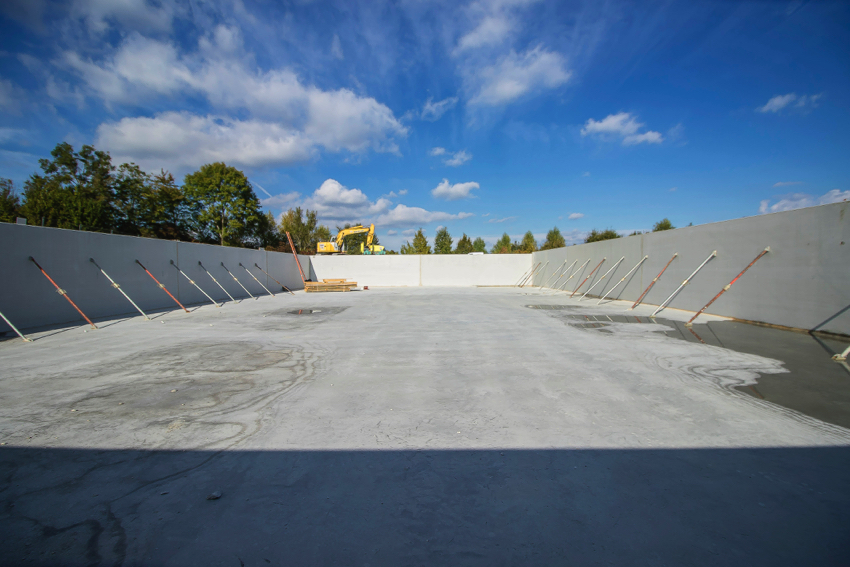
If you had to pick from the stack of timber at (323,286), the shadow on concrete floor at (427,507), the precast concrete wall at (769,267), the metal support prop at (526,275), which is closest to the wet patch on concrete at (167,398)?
the shadow on concrete floor at (427,507)

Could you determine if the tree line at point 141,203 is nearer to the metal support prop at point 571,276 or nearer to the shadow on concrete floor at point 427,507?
the metal support prop at point 571,276

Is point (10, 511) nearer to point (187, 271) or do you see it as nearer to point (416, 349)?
point (416, 349)

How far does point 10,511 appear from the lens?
185 centimetres

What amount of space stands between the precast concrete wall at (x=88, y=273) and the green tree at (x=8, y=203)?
26907mm

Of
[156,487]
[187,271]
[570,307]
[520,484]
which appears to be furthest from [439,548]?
[187,271]

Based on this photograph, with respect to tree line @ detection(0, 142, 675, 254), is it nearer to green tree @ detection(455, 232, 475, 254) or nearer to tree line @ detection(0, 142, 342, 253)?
tree line @ detection(0, 142, 342, 253)

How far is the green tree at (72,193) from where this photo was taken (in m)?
25.2

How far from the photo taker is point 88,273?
8.56 metres

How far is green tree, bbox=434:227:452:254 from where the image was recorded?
43.2 metres

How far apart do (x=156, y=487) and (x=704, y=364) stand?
18.8 ft

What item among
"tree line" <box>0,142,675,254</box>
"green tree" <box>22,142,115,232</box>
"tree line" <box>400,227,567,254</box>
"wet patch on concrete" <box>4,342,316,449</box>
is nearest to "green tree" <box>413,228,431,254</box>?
"tree line" <box>400,227,567,254</box>

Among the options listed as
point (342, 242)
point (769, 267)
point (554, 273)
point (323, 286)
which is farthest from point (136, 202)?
point (769, 267)

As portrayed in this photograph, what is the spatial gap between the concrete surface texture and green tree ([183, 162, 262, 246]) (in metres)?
32.9

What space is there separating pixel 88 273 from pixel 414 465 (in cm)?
1040
